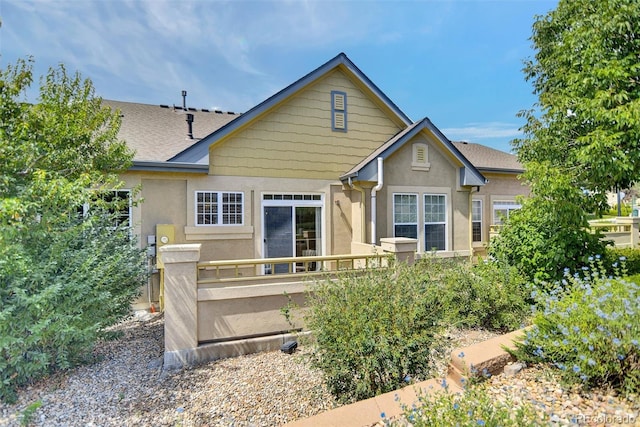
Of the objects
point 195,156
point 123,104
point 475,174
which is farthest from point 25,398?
point 475,174

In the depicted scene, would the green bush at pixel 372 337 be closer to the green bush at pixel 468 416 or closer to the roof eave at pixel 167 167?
the green bush at pixel 468 416

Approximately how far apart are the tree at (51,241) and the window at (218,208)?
2.18m

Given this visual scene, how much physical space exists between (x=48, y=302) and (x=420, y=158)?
9.01 meters

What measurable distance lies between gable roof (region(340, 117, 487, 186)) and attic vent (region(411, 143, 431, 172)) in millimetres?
449

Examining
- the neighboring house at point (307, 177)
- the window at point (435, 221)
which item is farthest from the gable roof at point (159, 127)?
the window at point (435, 221)

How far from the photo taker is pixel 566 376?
2777 mm

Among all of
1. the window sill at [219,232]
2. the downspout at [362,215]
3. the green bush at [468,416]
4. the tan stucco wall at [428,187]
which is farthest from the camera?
the tan stucco wall at [428,187]

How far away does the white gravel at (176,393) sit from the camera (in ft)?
10.7

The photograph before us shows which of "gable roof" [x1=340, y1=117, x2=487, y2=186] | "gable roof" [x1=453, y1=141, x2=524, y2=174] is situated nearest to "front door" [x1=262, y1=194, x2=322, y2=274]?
"gable roof" [x1=340, y1=117, x2=487, y2=186]

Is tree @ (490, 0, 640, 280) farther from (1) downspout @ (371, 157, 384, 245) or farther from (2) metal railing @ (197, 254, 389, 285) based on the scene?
(2) metal railing @ (197, 254, 389, 285)

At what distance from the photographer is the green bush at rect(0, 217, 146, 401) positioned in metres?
3.46


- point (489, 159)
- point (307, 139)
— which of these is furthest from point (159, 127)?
point (489, 159)

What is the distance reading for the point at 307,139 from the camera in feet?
29.3

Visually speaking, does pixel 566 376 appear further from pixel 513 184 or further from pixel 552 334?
pixel 513 184
